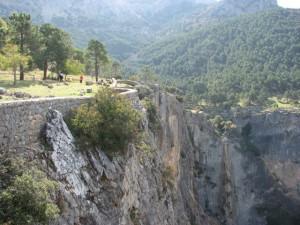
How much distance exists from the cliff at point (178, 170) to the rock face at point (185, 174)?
83mm

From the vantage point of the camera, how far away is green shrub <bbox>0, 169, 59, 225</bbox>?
19406 millimetres

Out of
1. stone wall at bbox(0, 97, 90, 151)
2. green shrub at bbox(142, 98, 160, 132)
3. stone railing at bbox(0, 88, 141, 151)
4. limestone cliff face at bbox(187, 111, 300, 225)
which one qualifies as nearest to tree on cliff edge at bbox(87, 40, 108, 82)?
limestone cliff face at bbox(187, 111, 300, 225)

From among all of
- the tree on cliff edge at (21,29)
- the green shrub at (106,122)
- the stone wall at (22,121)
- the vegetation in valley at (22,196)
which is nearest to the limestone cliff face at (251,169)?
the tree on cliff edge at (21,29)

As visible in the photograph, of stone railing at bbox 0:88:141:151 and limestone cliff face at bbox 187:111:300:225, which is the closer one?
stone railing at bbox 0:88:141:151

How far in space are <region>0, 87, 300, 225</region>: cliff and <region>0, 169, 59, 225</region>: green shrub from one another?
2.31 metres

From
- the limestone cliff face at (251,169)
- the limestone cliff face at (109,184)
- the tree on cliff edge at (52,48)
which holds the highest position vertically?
the tree on cliff edge at (52,48)

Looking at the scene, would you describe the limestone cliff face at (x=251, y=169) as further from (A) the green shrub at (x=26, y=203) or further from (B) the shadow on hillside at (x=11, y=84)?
(A) the green shrub at (x=26, y=203)

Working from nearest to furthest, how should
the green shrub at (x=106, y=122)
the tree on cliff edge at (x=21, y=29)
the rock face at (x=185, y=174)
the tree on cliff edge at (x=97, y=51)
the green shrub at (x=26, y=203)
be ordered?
the green shrub at (x=26, y=203), the rock face at (x=185, y=174), the green shrub at (x=106, y=122), the tree on cliff edge at (x=21, y=29), the tree on cliff edge at (x=97, y=51)

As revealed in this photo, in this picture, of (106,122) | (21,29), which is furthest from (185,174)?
(106,122)

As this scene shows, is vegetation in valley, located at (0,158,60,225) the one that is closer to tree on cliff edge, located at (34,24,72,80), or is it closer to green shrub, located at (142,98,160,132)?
green shrub, located at (142,98,160,132)

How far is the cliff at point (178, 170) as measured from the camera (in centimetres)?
2603

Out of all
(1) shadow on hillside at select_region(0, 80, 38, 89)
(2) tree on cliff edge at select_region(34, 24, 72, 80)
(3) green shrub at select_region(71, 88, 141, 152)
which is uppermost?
(2) tree on cliff edge at select_region(34, 24, 72, 80)

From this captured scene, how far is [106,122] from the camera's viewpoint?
103 feet

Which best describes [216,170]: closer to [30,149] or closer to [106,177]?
[106,177]
